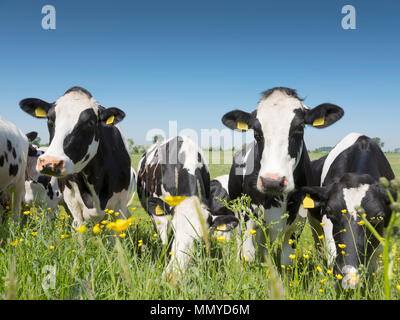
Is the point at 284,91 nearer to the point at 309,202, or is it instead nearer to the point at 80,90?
the point at 309,202

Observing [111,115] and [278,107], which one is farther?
[111,115]

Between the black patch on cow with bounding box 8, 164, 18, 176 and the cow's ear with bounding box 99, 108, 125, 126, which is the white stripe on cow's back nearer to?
the cow's ear with bounding box 99, 108, 125, 126

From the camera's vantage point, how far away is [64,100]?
3.84 metres

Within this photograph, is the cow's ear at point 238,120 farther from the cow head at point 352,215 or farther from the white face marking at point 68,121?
the white face marking at point 68,121

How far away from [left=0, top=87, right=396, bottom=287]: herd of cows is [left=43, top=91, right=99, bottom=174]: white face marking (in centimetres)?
1

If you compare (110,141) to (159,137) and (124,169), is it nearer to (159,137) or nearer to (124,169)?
(124,169)

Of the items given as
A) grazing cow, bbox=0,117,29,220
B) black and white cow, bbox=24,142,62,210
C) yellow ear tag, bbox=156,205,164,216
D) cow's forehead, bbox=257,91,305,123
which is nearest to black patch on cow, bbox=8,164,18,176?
grazing cow, bbox=0,117,29,220

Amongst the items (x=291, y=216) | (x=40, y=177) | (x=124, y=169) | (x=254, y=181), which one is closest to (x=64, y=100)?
(x=124, y=169)

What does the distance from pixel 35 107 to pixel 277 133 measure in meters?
3.44

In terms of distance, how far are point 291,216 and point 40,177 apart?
6557 millimetres

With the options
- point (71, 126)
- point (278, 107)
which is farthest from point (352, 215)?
point (71, 126)

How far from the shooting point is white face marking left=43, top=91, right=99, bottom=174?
3.40 meters

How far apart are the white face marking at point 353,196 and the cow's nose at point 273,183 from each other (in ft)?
2.17

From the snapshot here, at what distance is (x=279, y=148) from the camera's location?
128 inches
